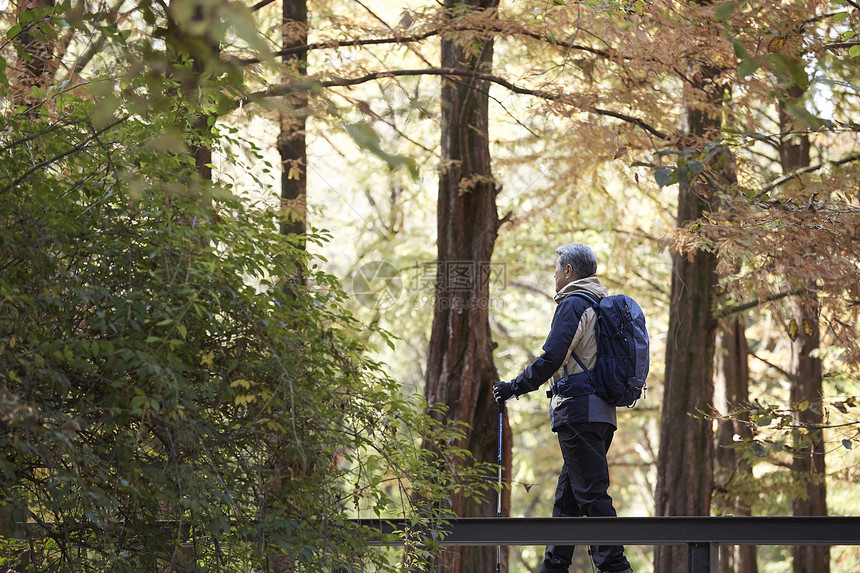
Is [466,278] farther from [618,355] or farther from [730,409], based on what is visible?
[730,409]

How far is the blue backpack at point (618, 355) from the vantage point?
469cm

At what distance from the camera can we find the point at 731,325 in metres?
13.3

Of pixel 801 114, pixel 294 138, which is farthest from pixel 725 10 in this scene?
pixel 294 138

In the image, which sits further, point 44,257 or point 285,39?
point 285,39

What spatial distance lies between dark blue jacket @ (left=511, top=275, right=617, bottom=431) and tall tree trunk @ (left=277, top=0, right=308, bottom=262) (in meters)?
2.91

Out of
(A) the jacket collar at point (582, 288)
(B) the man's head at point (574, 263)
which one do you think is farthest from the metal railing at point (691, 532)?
(B) the man's head at point (574, 263)

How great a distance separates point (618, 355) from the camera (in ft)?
15.5

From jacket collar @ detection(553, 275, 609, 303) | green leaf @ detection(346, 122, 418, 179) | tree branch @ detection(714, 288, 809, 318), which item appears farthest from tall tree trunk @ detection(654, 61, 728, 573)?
green leaf @ detection(346, 122, 418, 179)

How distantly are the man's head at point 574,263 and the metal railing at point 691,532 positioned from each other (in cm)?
137

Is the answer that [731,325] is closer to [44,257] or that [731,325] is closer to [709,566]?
[709,566]

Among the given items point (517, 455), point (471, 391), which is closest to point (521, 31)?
point (471, 391)

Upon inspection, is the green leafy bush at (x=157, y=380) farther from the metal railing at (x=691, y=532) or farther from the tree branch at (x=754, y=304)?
the tree branch at (x=754, y=304)

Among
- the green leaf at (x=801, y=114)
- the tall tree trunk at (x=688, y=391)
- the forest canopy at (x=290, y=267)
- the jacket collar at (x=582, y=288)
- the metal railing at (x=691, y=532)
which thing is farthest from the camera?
the tall tree trunk at (x=688, y=391)

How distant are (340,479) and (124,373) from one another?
1081mm
